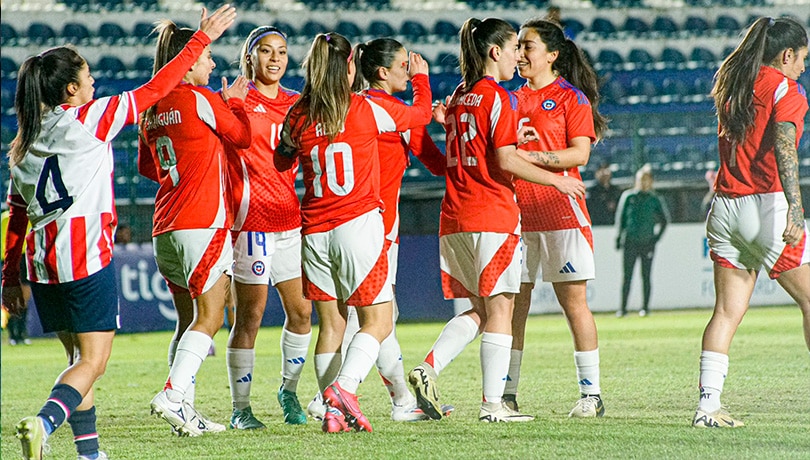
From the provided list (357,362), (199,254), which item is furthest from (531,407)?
(199,254)

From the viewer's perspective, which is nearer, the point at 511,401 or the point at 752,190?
the point at 752,190

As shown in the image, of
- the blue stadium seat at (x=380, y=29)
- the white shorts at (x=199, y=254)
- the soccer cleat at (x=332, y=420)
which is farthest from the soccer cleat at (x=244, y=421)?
the blue stadium seat at (x=380, y=29)

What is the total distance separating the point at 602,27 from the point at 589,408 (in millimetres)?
14551

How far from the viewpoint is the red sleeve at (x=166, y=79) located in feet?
14.2

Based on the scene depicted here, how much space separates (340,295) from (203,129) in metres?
1.04

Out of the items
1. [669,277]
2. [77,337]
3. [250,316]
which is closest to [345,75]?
[250,316]

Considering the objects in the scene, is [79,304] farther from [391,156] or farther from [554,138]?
[554,138]

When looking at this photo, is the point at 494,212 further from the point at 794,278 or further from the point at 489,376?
the point at 794,278

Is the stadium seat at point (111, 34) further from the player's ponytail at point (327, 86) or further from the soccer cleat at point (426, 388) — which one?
the soccer cleat at point (426, 388)

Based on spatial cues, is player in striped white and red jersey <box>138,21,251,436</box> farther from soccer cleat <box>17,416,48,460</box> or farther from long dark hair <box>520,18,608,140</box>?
long dark hair <box>520,18,608,140</box>

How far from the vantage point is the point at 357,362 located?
15.7 ft

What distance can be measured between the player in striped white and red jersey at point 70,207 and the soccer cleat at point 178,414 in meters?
0.44

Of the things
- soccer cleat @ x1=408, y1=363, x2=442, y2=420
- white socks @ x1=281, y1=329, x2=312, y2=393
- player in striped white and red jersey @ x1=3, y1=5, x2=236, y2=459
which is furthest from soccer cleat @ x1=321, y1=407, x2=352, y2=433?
player in striped white and red jersey @ x1=3, y1=5, x2=236, y2=459

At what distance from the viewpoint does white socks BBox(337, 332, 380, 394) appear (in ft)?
15.6
